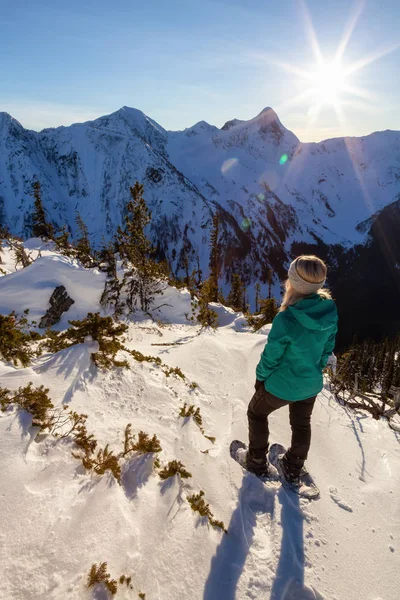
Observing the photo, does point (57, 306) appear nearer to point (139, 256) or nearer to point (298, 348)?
point (139, 256)

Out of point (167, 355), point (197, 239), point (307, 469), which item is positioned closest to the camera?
point (307, 469)

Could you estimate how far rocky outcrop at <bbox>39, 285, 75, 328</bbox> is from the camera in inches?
589

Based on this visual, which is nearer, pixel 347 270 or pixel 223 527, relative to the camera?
pixel 223 527

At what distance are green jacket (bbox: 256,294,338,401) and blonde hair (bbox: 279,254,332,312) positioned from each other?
0.11 meters

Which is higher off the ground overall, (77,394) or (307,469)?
(77,394)

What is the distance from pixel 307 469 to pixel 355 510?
0.74 meters

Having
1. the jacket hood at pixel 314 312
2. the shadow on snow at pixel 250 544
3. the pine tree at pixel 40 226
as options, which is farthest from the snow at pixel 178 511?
the pine tree at pixel 40 226

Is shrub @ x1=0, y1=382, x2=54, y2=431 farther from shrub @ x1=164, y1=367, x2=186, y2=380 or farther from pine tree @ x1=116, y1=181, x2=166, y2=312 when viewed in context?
pine tree @ x1=116, y1=181, x2=166, y2=312

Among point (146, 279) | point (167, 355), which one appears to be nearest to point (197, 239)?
point (146, 279)

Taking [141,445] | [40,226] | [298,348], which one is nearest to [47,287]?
[141,445]

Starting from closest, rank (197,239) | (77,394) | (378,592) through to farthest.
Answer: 1. (378,592)
2. (77,394)
3. (197,239)

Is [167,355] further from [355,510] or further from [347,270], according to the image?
[347,270]

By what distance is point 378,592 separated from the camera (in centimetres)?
296

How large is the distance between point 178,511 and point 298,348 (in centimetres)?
225
